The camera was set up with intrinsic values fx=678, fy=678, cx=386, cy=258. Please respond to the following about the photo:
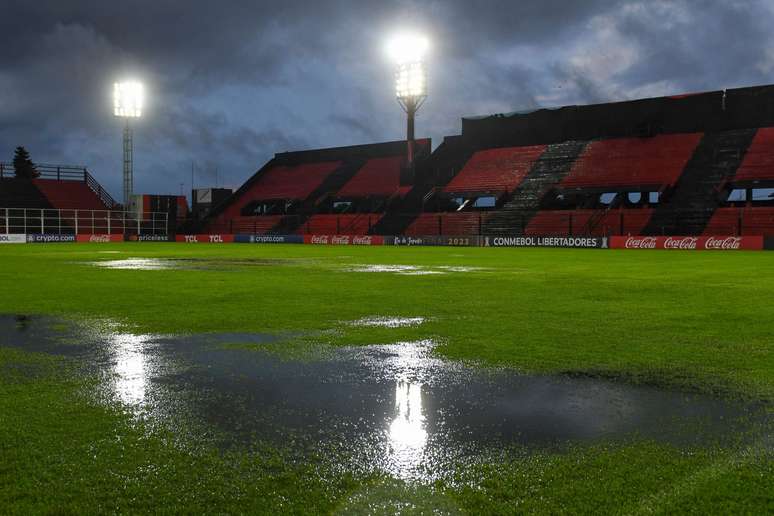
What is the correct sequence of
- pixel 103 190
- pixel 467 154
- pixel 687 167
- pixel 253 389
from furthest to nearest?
1. pixel 103 190
2. pixel 467 154
3. pixel 687 167
4. pixel 253 389

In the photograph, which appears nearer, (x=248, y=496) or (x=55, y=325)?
(x=248, y=496)

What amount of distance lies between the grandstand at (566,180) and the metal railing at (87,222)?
16.4 feet

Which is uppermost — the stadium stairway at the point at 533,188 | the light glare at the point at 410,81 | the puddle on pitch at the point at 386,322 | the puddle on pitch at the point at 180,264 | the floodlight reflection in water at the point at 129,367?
the light glare at the point at 410,81

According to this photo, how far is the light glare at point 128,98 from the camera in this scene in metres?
51.8

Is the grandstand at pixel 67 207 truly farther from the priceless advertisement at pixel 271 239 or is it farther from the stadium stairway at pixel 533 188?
the stadium stairway at pixel 533 188

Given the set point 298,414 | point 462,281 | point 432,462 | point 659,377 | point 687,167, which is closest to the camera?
point 432,462

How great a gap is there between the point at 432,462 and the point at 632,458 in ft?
3.02

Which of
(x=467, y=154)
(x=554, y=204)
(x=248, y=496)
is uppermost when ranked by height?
(x=467, y=154)

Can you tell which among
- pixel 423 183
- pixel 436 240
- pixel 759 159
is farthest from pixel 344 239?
pixel 759 159

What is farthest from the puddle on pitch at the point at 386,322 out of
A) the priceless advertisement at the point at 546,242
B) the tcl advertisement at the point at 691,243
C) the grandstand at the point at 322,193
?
the grandstand at the point at 322,193

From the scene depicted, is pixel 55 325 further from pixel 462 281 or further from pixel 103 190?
pixel 103 190

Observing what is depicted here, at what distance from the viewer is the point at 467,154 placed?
55156mm

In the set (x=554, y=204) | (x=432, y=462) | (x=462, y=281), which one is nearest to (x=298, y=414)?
(x=432, y=462)

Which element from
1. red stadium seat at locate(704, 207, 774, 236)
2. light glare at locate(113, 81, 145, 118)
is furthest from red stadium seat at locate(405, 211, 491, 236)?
light glare at locate(113, 81, 145, 118)
